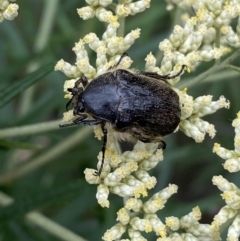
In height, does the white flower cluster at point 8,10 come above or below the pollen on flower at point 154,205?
above

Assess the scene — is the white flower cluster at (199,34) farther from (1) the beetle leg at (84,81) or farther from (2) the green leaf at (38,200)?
(2) the green leaf at (38,200)

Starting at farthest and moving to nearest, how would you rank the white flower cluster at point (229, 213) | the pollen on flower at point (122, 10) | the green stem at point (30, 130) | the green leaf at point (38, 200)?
the green leaf at point (38, 200) → the green stem at point (30, 130) → the pollen on flower at point (122, 10) → the white flower cluster at point (229, 213)

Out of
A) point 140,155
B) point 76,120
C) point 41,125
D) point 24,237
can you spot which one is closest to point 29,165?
point 24,237

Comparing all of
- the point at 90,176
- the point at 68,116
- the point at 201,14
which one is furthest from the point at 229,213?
the point at 201,14

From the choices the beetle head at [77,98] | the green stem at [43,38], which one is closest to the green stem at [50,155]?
the beetle head at [77,98]

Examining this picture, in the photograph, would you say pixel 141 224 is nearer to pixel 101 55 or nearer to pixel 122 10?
pixel 101 55

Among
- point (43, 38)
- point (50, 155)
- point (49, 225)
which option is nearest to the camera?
point (49, 225)

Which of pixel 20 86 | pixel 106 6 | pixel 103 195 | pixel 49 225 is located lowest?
pixel 49 225
